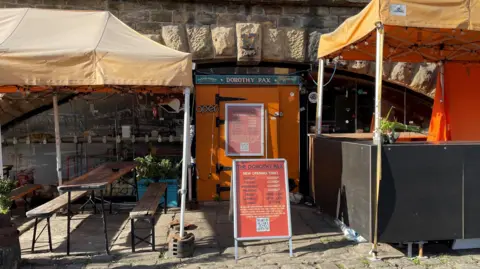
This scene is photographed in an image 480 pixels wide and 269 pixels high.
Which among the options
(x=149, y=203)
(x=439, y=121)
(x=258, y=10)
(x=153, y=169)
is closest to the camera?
(x=149, y=203)

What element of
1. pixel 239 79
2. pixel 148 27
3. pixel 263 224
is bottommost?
pixel 263 224

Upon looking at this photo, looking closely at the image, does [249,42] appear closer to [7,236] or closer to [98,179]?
[98,179]

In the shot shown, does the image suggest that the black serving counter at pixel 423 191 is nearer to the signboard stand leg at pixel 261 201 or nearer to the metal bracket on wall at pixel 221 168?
the signboard stand leg at pixel 261 201

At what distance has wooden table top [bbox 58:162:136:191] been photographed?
4324 mm

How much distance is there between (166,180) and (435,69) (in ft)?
17.1

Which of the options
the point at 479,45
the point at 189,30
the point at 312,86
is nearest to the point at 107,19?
the point at 189,30

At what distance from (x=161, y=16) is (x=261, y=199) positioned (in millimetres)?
3924

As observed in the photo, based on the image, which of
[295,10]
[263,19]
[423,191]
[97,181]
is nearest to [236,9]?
[263,19]

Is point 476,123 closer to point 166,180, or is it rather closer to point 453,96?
point 453,96

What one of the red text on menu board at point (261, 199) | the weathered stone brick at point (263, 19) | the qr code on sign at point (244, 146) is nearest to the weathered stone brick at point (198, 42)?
the weathered stone brick at point (263, 19)

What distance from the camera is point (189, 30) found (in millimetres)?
6719

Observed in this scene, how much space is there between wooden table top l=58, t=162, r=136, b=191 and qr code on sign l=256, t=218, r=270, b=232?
1.84 meters

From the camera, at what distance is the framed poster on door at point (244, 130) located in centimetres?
691

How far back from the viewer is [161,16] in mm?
6789
